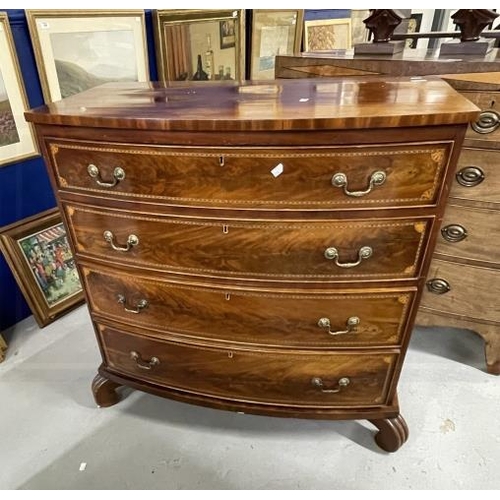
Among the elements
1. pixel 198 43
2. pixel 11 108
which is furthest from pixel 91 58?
pixel 198 43

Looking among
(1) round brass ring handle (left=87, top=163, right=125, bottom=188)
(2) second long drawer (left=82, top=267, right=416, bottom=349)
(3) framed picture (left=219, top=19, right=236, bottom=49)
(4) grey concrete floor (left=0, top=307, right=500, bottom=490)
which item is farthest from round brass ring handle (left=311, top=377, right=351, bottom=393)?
(3) framed picture (left=219, top=19, right=236, bottom=49)

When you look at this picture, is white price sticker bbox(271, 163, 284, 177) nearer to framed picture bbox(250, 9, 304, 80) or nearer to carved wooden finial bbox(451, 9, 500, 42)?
carved wooden finial bbox(451, 9, 500, 42)

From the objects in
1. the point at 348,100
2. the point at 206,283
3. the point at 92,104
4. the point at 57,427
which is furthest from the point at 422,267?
the point at 57,427

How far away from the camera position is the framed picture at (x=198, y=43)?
1754 millimetres

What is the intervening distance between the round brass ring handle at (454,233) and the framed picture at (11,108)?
157 cm

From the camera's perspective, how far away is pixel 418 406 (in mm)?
1465

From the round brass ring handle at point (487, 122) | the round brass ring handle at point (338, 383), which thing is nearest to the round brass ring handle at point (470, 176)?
the round brass ring handle at point (487, 122)

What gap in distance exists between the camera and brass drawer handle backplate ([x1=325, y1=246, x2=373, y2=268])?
93cm

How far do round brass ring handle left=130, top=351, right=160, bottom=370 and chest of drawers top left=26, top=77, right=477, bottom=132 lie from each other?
0.72 meters

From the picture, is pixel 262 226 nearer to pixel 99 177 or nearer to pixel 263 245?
pixel 263 245

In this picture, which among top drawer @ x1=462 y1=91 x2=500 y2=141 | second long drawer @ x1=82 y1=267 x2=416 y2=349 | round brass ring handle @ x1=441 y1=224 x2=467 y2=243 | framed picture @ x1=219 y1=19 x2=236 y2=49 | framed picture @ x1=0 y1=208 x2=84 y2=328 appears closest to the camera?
second long drawer @ x1=82 y1=267 x2=416 y2=349

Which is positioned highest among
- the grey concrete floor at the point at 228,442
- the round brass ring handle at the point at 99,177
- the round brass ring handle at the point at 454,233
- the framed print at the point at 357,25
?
the framed print at the point at 357,25

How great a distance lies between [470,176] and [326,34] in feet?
5.54

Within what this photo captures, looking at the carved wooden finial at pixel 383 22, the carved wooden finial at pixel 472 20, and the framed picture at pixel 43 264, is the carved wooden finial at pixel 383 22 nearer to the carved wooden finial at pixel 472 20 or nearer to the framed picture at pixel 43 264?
the carved wooden finial at pixel 472 20
